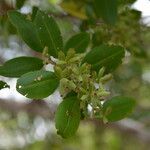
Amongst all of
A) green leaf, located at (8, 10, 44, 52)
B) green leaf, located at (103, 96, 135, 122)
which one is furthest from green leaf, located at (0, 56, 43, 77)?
green leaf, located at (103, 96, 135, 122)

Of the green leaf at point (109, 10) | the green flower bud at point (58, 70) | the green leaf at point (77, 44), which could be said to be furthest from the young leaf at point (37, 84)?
the green leaf at point (109, 10)

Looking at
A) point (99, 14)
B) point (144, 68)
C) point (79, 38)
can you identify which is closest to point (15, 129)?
point (144, 68)

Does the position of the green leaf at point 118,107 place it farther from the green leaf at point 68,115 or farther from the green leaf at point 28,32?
the green leaf at point 28,32

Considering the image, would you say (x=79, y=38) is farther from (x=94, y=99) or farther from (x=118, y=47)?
(x=94, y=99)

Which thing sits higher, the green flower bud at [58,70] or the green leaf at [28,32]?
the green leaf at [28,32]

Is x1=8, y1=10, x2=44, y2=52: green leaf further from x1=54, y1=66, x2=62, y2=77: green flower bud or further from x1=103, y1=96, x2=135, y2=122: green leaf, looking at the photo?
x1=103, y1=96, x2=135, y2=122: green leaf

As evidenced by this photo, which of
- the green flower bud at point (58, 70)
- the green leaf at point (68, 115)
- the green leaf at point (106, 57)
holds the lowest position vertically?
the green leaf at point (68, 115)

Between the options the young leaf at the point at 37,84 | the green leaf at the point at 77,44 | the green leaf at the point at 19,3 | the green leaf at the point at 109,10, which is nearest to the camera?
the young leaf at the point at 37,84
